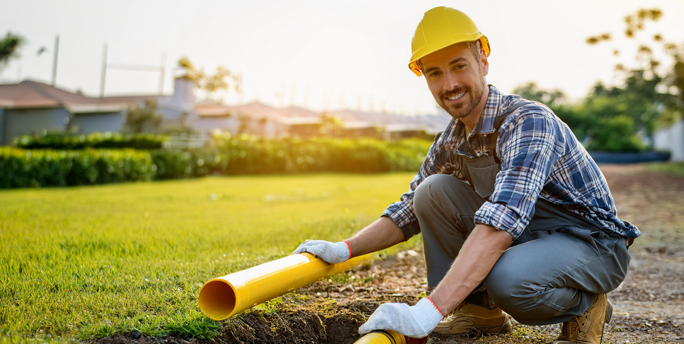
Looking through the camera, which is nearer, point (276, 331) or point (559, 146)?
point (559, 146)

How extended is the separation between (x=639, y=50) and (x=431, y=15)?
64.7 ft

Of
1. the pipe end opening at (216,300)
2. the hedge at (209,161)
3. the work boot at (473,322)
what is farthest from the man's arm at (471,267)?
the hedge at (209,161)

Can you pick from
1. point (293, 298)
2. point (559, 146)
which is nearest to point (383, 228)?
point (293, 298)

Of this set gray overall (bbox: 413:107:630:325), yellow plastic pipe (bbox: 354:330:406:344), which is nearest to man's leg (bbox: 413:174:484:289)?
gray overall (bbox: 413:107:630:325)

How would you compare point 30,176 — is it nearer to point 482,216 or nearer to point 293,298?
point 293,298

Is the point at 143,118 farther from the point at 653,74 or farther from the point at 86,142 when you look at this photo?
the point at 653,74

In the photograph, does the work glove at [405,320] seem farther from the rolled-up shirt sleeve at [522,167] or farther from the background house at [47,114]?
the background house at [47,114]

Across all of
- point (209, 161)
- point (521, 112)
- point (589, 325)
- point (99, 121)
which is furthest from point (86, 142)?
point (589, 325)

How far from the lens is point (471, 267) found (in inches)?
82.1

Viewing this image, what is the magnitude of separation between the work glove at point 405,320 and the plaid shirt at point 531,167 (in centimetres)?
46

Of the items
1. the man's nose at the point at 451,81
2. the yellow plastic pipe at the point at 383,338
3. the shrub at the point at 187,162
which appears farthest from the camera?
the shrub at the point at 187,162

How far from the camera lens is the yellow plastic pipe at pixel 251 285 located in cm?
214

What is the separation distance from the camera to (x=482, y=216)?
2090 mm

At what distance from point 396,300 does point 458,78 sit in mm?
1564
